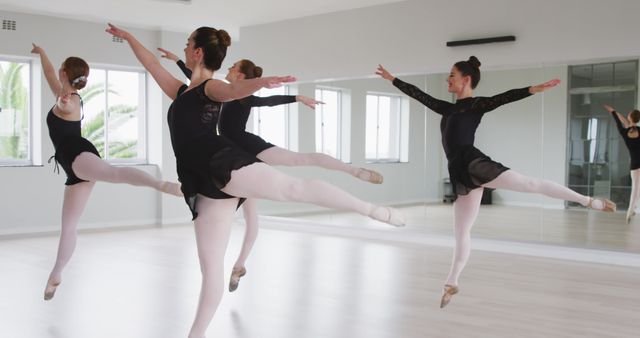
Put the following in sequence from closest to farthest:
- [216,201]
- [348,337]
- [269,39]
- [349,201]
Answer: [349,201]
[216,201]
[348,337]
[269,39]

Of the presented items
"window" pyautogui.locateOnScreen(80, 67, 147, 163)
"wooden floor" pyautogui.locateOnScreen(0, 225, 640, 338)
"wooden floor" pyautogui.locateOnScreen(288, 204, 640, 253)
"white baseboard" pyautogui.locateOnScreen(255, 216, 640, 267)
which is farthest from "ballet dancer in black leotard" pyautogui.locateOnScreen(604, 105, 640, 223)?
"window" pyautogui.locateOnScreen(80, 67, 147, 163)

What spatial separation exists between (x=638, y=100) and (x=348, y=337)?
417 centimetres

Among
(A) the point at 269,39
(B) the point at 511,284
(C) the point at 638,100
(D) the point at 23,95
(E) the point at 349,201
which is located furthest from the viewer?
(A) the point at 269,39

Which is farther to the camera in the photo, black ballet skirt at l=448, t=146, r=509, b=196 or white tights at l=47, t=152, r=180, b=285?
black ballet skirt at l=448, t=146, r=509, b=196

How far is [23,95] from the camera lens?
27.1 ft

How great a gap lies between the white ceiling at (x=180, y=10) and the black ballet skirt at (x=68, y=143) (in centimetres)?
346

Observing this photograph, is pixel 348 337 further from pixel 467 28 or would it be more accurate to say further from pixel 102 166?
pixel 467 28

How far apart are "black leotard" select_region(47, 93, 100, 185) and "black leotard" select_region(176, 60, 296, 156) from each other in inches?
32.9

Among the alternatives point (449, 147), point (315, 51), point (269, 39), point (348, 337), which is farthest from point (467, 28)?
point (348, 337)

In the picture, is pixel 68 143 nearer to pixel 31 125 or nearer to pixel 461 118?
pixel 461 118

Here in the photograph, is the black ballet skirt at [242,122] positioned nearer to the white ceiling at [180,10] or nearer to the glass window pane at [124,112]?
the white ceiling at [180,10]

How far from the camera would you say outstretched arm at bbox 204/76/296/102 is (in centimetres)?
259

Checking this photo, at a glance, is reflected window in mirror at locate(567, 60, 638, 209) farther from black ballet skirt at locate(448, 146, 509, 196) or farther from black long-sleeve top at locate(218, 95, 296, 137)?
black long-sleeve top at locate(218, 95, 296, 137)

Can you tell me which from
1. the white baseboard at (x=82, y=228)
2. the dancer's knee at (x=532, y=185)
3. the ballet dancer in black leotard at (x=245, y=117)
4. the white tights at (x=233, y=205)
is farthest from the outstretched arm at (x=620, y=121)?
the white baseboard at (x=82, y=228)
